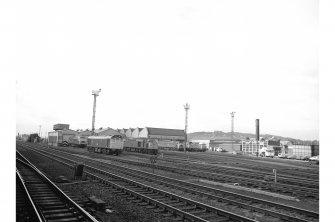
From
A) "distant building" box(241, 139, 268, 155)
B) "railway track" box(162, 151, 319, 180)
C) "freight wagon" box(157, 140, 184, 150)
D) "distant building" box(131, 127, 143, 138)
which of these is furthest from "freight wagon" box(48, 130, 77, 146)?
"distant building" box(241, 139, 268, 155)

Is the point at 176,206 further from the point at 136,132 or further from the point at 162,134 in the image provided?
the point at 136,132

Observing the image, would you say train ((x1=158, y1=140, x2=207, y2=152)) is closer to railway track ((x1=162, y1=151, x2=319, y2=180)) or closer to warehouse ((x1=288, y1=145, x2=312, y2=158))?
warehouse ((x1=288, y1=145, x2=312, y2=158))

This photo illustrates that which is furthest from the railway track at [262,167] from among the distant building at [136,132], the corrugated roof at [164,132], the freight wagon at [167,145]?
the distant building at [136,132]

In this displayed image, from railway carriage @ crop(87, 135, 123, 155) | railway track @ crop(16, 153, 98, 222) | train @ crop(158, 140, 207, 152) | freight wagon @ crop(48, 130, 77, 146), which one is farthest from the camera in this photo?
freight wagon @ crop(48, 130, 77, 146)

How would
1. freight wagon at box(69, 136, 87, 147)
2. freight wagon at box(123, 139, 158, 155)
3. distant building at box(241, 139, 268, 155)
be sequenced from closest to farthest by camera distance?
freight wagon at box(123, 139, 158, 155)
freight wagon at box(69, 136, 87, 147)
distant building at box(241, 139, 268, 155)

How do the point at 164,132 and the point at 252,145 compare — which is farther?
the point at 164,132

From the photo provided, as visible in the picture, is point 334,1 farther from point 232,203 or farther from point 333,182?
point 232,203

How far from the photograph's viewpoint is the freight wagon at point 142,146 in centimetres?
4347

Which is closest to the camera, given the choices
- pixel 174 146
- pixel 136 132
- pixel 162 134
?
pixel 174 146

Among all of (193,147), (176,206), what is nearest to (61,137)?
(193,147)

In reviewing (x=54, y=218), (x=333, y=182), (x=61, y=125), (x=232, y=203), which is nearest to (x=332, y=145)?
(x=333, y=182)

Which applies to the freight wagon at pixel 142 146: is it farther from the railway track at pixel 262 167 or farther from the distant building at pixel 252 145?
the distant building at pixel 252 145

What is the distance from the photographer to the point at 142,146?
46.2 metres

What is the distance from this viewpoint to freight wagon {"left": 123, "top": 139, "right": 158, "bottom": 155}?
43469 millimetres
